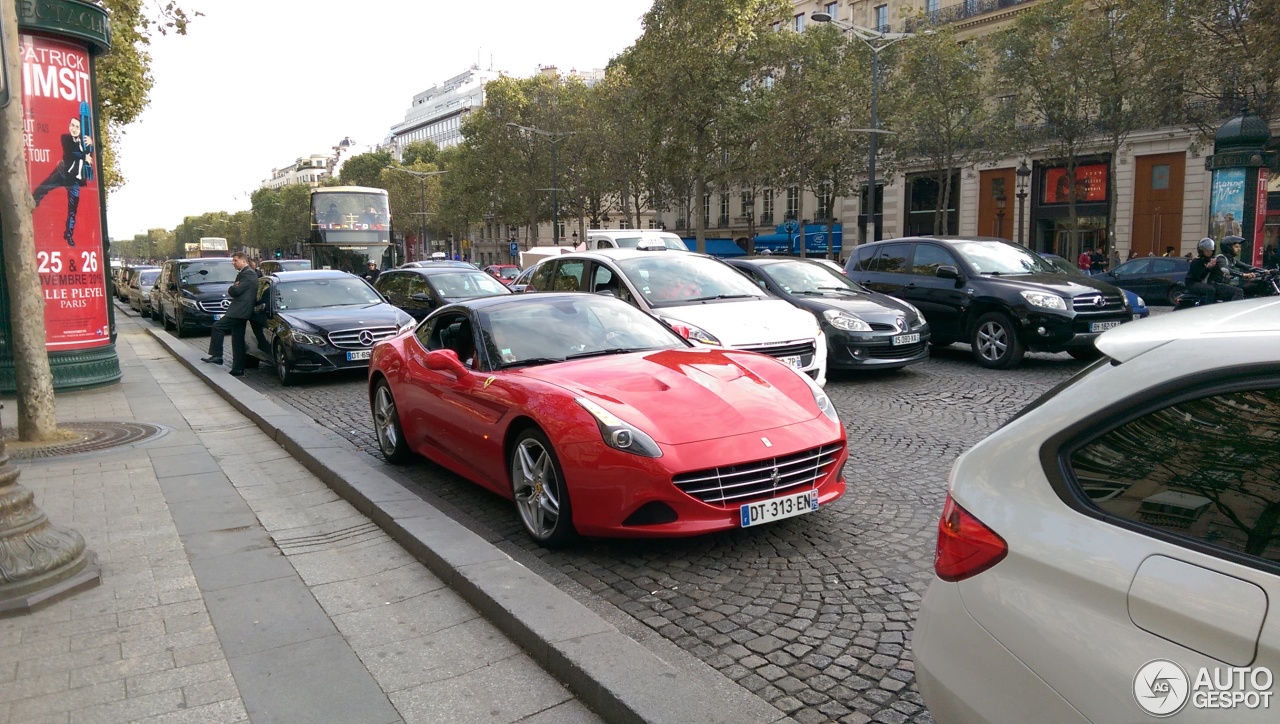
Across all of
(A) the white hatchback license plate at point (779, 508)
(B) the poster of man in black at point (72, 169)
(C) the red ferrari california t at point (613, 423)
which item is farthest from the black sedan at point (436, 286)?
(A) the white hatchback license plate at point (779, 508)

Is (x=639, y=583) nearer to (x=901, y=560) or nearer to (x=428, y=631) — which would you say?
(x=428, y=631)

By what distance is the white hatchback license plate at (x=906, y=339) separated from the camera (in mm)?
10312

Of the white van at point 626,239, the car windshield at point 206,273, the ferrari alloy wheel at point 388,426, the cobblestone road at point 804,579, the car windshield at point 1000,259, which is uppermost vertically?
the white van at point 626,239

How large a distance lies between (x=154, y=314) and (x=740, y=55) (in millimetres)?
26012

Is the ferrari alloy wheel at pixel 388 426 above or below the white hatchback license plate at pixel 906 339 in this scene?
below

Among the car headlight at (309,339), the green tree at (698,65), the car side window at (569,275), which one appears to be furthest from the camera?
the green tree at (698,65)

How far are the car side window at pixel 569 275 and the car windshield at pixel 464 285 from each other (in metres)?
3.41

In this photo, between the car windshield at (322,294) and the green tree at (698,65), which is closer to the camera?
the car windshield at (322,294)

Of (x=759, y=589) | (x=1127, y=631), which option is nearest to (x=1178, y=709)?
(x=1127, y=631)

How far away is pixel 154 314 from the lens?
88.4ft

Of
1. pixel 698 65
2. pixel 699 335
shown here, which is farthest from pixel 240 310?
pixel 698 65

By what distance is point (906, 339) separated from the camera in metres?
10.4

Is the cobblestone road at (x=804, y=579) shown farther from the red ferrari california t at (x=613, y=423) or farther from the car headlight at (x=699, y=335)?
the car headlight at (x=699, y=335)

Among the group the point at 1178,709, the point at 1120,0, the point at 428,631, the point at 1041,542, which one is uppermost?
the point at 1120,0
